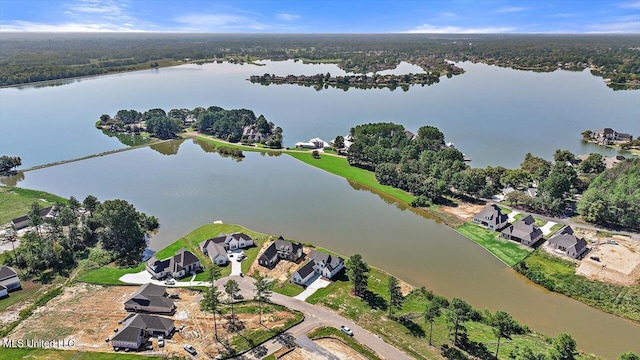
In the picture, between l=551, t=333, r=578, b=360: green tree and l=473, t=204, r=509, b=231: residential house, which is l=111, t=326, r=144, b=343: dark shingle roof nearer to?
l=551, t=333, r=578, b=360: green tree

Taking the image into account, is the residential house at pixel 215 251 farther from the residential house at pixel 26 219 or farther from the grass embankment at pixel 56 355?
the residential house at pixel 26 219

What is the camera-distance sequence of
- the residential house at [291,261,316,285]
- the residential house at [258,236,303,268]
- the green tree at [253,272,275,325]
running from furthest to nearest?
the residential house at [258,236,303,268], the residential house at [291,261,316,285], the green tree at [253,272,275,325]

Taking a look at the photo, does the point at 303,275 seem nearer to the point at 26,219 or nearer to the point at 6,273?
the point at 6,273

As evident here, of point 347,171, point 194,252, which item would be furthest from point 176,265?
point 347,171

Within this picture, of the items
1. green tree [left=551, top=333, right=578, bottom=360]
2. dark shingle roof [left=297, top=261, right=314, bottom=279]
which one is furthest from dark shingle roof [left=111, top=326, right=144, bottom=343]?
green tree [left=551, top=333, right=578, bottom=360]

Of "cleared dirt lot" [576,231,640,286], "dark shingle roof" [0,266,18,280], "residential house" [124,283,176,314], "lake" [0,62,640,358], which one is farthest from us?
"lake" [0,62,640,358]

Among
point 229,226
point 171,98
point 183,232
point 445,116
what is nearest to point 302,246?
point 229,226

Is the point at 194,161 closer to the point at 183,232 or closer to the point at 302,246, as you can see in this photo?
the point at 183,232
